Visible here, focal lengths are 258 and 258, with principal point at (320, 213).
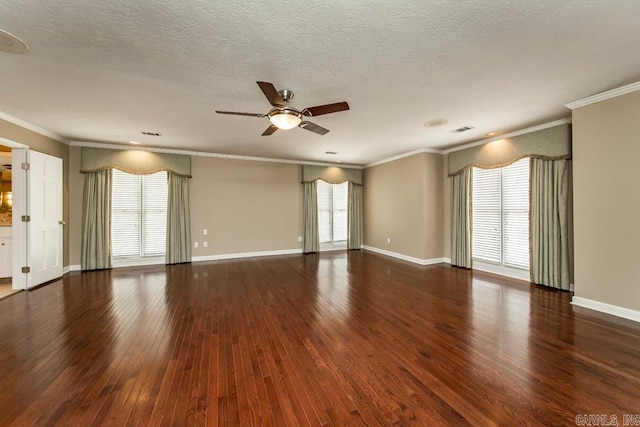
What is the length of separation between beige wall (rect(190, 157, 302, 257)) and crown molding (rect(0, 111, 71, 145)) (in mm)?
2379

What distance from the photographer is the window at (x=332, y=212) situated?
8.06 meters

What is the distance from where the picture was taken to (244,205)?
23.0ft

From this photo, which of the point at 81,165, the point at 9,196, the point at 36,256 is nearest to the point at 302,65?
the point at 36,256

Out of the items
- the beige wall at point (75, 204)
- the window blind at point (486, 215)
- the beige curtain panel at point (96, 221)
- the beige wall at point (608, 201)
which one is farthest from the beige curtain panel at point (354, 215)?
the beige wall at point (75, 204)

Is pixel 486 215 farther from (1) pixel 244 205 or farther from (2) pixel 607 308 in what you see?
(1) pixel 244 205

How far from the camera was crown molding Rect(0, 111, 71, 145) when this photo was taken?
150 inches

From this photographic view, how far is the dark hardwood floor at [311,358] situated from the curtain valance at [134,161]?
2.68 metres

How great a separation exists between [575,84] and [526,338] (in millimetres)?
2894

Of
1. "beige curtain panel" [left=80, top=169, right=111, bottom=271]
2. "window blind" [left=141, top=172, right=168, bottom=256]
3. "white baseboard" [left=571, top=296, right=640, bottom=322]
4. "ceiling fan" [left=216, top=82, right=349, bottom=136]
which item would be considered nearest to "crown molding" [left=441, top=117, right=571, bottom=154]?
"white baseboard" [left=571, top=296, right=640, bottom=322]

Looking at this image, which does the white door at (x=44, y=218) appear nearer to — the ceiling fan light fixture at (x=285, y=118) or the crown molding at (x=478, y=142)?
the ceiling fan light fixture at (x=285, y=118)

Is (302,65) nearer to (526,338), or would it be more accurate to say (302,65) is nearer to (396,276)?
(526,338)

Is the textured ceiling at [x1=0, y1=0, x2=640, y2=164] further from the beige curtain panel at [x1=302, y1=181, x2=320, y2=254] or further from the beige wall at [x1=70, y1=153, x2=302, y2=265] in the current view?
the beige curtain panel at [x1=302, y1=181, x2=320, y2=254]

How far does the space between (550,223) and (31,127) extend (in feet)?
28.7

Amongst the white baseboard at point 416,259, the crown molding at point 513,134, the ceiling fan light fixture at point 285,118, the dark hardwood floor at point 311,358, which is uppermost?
the crown molding at point 513,134
